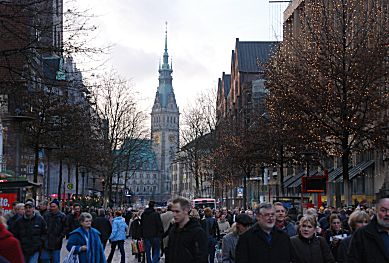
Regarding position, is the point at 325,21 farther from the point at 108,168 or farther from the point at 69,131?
the point at 108,168

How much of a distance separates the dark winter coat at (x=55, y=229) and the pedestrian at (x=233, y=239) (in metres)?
7.14

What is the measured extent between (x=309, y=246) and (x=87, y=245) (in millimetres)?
4948

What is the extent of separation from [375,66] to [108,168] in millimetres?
35889

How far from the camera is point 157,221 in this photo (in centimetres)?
2334

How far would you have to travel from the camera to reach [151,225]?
23312mm

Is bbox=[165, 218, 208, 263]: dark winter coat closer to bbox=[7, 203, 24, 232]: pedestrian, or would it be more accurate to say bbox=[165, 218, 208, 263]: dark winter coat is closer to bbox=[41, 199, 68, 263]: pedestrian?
bbox=[7, 203, 24, 232]: pedestrian

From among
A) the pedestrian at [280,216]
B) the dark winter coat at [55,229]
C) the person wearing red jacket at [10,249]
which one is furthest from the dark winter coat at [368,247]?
the dark winter coat at [55,229]

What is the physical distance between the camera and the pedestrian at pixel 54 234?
1867 centimetres

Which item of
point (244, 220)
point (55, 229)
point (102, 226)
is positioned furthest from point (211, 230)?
point (244, 220)

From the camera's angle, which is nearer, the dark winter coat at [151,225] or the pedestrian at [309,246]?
the pedestrian at [309,246]

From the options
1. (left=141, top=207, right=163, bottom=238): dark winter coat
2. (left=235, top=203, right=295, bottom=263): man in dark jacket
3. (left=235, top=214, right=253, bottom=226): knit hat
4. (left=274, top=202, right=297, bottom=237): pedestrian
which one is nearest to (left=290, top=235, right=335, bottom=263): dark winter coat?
(left=274, top=202, right=297, bottom=237): pedestrian

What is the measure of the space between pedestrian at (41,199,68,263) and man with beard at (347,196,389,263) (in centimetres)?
1104

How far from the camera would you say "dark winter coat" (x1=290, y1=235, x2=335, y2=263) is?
10789 mm

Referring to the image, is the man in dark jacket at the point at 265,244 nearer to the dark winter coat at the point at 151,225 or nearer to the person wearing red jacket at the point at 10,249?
the person wearing red jacket at the point at 10,249
